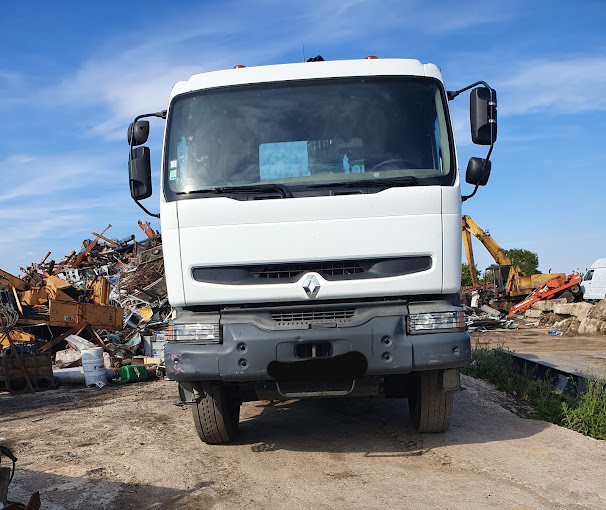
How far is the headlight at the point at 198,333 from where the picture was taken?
5.13 metres

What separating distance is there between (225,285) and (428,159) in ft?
6.63

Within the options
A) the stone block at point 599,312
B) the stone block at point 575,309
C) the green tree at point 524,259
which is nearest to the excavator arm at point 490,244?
the stone block at point 575,309

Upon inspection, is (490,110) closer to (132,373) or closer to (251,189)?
(251,189)

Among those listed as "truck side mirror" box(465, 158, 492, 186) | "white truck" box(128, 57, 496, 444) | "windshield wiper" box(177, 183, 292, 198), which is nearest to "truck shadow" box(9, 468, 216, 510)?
"white truck" box(128, 57, 496, 444)

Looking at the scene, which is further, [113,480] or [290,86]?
[290,86]

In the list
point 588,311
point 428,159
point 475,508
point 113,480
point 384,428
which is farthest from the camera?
point 588,311

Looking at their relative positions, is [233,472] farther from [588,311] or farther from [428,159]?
[588,311]

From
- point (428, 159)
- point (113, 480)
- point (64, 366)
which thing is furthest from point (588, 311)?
point (113, 480)

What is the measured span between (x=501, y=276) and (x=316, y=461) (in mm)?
27751

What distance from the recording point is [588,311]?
22.6m

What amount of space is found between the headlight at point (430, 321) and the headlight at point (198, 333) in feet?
5.13

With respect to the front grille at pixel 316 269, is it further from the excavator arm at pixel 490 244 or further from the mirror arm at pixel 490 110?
the excavator arm at pixel 490 244

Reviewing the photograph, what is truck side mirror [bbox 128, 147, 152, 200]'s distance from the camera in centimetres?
579

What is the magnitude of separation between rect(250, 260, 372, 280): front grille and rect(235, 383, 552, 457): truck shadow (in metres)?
1.67
